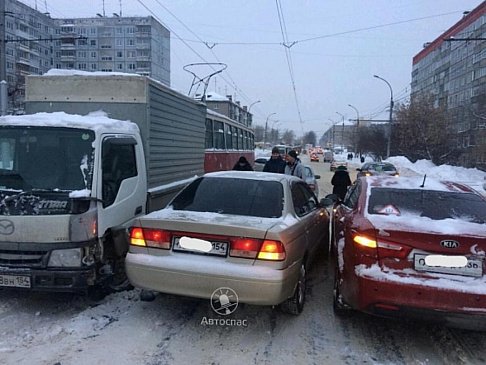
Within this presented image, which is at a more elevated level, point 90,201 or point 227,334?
point 90,201

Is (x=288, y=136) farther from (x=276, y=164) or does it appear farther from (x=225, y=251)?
(x=225, y=251)

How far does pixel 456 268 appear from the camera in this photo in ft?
12.5

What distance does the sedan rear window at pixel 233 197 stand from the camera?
15.6ft

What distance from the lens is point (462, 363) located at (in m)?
3.80

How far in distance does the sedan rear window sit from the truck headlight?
1113 mm

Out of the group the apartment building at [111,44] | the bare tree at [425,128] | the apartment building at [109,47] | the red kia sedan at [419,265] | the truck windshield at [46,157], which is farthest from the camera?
the apartment building at [111,44]

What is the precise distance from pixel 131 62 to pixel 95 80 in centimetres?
7798

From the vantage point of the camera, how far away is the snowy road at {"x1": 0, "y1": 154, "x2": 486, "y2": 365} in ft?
12.4

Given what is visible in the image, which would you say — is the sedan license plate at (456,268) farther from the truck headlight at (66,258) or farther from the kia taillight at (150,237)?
the truck headlight at (66,258)

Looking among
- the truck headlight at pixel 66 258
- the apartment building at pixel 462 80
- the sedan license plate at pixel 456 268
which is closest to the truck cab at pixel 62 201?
the truck headlight at pixel 66 258

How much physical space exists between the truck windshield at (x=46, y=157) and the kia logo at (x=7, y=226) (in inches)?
16.4

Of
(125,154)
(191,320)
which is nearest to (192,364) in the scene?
(191,320)

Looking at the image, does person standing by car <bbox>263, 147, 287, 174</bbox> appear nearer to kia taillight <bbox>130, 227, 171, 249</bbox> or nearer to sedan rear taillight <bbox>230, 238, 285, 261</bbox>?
kia taillight <bbox>130, 227, 171, 249</bbox>

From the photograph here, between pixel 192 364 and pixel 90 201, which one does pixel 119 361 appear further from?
pixel 90 201
